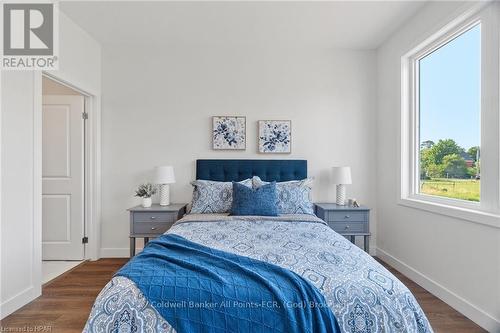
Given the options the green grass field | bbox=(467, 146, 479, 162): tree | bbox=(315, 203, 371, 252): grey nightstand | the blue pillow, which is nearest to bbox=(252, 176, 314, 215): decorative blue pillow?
the blue pillow

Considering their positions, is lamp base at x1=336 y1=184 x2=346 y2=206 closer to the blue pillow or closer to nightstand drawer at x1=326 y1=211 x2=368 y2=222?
nightstand drawer at x1=326 y1=211 x2=368 y2=222

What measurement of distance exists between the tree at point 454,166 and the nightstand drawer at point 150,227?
2962 mm

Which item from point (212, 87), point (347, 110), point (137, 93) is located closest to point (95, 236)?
point (137, 93)

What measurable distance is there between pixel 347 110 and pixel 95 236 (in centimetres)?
377

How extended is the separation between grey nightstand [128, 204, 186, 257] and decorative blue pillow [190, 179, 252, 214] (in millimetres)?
291

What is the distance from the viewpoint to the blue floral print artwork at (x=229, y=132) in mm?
3602

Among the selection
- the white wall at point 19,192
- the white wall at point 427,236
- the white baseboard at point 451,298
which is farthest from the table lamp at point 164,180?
the white baseboard at point 451,298

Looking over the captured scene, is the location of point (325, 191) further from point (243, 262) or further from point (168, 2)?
point (168, 2)

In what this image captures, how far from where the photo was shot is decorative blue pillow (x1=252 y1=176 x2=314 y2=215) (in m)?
2.99

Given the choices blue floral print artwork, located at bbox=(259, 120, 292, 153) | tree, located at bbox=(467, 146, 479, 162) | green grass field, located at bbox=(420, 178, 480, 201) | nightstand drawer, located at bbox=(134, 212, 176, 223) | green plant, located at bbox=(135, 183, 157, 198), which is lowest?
nightstand drawer, located at bbox=(134, 212, 176, 223)

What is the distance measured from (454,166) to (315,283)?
2.07 metres

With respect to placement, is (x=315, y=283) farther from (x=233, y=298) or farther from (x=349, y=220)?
(x=349, y=220)

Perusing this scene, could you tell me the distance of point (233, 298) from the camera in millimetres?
1276

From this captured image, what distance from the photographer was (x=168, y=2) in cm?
265
